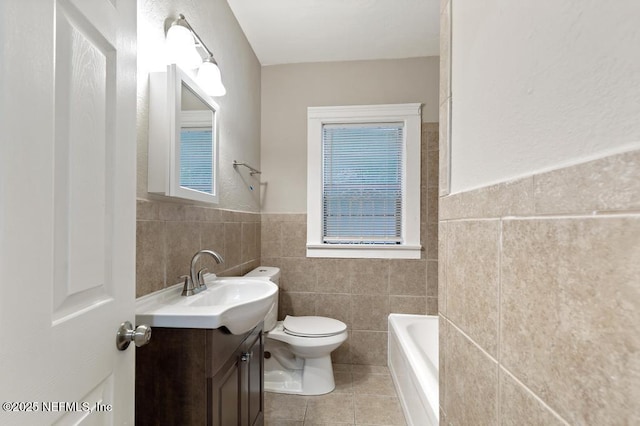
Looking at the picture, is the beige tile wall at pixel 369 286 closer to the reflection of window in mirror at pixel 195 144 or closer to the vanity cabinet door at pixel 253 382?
the vanity cabinet door at pixel 253 382

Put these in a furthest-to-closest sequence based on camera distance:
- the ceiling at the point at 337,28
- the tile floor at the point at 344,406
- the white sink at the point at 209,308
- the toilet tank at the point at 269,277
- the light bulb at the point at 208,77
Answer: the toilet tank at the point at 269,277 → the ceiling at the point at 337,28 → the tile floor at the point at 344,406 → the light bulb at the point at 208,77 → the white sink at the point at 209,308

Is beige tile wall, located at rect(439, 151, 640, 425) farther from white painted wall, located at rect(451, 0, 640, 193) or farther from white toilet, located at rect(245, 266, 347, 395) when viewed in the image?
white toilet, located at rect(245, 266, 347, 395)

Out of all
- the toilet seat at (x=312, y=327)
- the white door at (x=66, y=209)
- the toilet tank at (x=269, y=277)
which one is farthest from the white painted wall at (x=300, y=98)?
the white door at (x=66, y=209)

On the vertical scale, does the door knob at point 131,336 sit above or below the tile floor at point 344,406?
above

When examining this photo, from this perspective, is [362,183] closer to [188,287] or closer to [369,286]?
[369,286]

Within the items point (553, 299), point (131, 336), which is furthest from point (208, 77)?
point (553, 299)

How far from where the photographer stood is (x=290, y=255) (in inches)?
104

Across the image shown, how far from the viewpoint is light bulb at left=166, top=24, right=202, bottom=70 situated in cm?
132

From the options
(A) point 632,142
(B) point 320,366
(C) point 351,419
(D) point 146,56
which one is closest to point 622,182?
(A) point 632,142

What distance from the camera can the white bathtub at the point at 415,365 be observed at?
54.1 inches

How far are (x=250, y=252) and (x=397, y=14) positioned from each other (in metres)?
2.03

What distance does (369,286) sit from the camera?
2557mm

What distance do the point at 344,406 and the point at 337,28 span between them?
267 centimetres

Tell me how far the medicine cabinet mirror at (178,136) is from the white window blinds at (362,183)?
1283 millimetres
